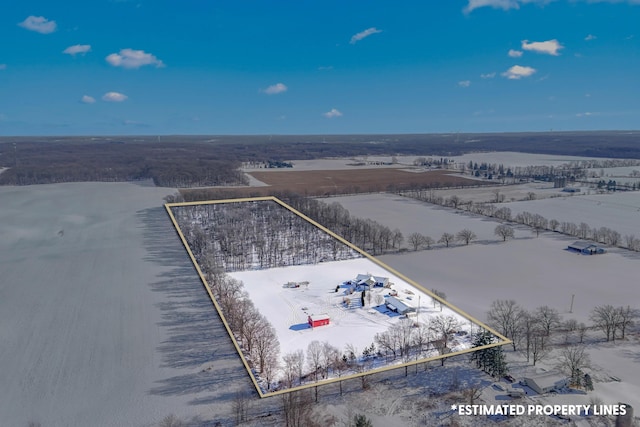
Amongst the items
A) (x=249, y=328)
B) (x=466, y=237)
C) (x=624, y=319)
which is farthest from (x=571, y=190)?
(x=249, y=328)

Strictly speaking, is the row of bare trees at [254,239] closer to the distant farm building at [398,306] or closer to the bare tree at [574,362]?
the distant farm building at [398,306]

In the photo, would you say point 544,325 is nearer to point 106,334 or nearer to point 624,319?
point 624,319

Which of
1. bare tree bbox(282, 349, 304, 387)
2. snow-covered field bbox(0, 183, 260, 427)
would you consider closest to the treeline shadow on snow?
snow-covered field bbox(0, 183, 260, 427)

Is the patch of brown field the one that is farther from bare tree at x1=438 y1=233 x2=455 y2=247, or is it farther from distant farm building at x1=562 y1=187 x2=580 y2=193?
bare tree at x1=438 y1=233 x2=455 y2=247

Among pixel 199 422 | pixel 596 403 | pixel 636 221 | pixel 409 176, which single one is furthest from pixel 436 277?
pixel 409 176

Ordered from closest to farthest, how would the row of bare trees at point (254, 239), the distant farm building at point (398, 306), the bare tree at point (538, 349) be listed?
1. the bare tree at point (538, 349)
2. the distant farm building at point (398, 306)
3. the row of bare trees at point (254, 239)

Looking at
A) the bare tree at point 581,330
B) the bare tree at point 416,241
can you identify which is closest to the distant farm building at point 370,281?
the bare tree at point 581,330
